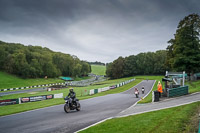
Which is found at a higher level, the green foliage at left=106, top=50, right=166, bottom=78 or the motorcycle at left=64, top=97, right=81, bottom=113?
the green foliage at left=106, top=50, right=166, bottom=78

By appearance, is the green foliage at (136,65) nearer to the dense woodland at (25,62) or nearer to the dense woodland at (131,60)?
the dense woodland at (131,60)

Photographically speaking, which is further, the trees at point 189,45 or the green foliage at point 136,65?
the green foliage at point 136,65

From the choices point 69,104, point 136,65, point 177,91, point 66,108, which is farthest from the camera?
point 136,65

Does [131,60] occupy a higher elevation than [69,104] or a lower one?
higher

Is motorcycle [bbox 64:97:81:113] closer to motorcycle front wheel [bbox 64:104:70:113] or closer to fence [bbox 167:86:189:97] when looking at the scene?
motorcycle front wheel [bbox 64:104:70:113]

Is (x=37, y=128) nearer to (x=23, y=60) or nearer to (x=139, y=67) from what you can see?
(x=23, y=60)

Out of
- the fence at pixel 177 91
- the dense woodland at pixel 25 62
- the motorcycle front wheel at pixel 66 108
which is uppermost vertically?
the dense woodland at pixel 25 62

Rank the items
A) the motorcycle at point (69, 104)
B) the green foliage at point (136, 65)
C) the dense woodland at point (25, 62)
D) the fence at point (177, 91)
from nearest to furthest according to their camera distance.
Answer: the motorcycle at point (69, 104)
the fence at point (177, 91)
the dense woodland at point (25, 62)
the green foliage at point (136, 65)

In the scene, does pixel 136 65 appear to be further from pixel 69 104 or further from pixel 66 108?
pixel 66 108

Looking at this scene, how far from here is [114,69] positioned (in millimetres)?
99812

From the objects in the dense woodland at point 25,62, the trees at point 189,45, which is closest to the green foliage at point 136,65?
the dense woodland at point 25,62

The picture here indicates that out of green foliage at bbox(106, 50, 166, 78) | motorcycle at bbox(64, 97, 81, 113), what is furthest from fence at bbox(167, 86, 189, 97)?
green foliage at bbox(106, 50, 166, 78)

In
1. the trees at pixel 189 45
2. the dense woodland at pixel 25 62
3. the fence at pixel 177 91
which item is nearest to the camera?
the fence at pixel 177 91

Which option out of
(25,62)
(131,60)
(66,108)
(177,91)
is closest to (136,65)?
(131,60)
